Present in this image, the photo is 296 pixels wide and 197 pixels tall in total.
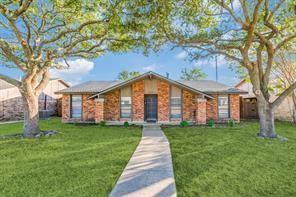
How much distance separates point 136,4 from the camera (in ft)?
28.7

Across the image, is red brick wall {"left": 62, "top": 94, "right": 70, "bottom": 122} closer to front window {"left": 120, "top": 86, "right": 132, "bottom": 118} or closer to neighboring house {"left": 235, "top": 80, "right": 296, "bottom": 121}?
front window {"left": 120, "top": 86, "right": 132, "bottom": 118}

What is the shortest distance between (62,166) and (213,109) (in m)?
13.6

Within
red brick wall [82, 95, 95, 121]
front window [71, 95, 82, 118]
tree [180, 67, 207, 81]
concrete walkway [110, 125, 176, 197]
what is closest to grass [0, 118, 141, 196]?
concrete walkway [110, 125, 176, 197]

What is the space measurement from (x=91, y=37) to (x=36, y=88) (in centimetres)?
389

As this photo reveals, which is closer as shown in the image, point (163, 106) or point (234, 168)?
point (234, 168)

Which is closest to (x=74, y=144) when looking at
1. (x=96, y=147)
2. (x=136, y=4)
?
(x=96, y=147)

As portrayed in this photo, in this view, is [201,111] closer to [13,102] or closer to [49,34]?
[49,34]

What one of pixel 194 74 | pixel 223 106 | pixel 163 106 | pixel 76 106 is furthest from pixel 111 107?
pixel 194 74

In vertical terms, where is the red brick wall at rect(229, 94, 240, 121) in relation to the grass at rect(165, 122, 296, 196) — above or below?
above

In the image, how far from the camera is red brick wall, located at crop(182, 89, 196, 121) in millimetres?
16422

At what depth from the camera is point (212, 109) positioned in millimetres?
16953

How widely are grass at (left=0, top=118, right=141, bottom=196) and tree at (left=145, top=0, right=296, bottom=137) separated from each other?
589cm

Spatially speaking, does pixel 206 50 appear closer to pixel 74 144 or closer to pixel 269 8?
pixel 269 8

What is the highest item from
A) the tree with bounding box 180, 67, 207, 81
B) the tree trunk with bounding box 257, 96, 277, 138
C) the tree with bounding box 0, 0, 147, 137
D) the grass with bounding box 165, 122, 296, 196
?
the tree with bounding box 180, 67, 207, 81
